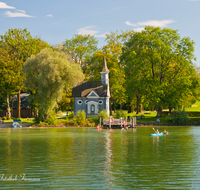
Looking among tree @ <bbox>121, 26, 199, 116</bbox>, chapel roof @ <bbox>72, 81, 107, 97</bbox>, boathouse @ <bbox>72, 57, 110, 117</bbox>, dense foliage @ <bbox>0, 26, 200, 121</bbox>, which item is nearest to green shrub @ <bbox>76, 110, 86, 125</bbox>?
dense foliage @ <bbox>0, 26, 200, 121</bbox>

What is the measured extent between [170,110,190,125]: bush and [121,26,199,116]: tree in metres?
2.93

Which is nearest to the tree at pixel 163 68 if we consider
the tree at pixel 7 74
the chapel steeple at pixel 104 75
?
the chapel steeple at pixel 104 75

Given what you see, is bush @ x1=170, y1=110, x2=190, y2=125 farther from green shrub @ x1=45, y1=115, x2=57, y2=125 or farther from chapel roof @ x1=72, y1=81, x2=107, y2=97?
green shrub @ x1=45, y1=115, x2=57, y2=125

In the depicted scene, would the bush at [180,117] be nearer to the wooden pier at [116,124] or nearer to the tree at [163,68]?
the tree at [163,68]

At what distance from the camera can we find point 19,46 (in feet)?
258

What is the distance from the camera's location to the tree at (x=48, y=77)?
66.3 metres

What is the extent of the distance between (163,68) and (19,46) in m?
36.7

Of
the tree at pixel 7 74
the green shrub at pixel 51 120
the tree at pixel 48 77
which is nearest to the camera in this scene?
the tree at pixel 48 77

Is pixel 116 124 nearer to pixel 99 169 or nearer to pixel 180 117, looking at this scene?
pixel 180 117

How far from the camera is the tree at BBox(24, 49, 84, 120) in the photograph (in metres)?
66.3

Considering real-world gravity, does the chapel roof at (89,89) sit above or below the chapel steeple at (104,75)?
below

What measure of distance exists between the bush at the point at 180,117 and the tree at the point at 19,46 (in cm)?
3740

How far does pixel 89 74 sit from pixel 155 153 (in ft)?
228

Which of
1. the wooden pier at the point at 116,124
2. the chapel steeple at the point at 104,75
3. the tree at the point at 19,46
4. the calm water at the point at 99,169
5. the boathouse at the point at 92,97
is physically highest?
the tree at the point at 19,46
